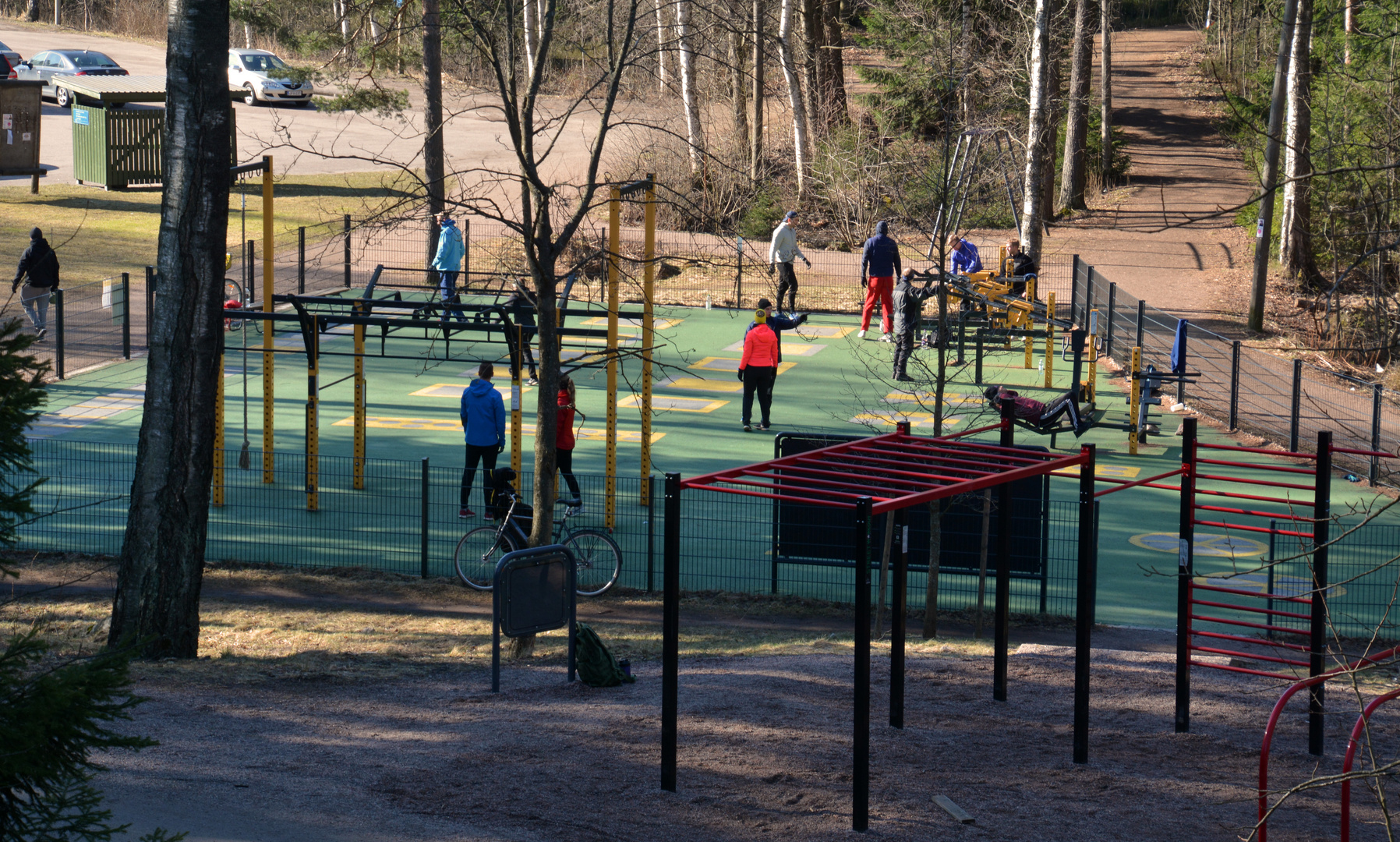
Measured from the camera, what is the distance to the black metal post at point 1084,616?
8.85 metres

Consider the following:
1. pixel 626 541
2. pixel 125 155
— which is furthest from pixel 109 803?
pixel 125 155

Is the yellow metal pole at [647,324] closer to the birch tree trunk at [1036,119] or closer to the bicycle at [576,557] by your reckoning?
the bicycle at [576,557]

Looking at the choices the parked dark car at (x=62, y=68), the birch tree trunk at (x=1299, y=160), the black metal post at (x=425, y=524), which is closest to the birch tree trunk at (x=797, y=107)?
the birch tree trunk at (x=1299, y=160)

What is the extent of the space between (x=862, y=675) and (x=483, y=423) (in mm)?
8288

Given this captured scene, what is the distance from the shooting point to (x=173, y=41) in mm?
11250

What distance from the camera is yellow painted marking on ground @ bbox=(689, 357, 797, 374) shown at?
980 inches

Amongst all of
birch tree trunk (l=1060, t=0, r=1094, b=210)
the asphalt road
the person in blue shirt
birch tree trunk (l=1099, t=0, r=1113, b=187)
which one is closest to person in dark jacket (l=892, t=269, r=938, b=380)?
the person in blue shirt

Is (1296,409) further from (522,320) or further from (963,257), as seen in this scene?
(522,320)

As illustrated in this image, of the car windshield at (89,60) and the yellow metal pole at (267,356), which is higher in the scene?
the car windshield at (89,60)

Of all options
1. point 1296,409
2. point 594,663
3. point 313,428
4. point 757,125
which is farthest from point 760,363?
point 757,125

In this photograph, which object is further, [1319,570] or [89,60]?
[89,60]

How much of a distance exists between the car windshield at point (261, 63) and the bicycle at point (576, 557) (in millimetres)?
45921

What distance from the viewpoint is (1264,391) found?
23969 millimetres

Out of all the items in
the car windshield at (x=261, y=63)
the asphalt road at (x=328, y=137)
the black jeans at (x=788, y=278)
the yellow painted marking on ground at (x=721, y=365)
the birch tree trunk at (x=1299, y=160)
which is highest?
the car windshield at (x=261, y=63)
